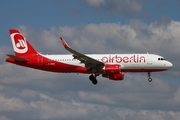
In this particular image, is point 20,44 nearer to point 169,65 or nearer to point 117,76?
point 117,76

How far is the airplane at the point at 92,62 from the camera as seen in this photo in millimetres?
103250

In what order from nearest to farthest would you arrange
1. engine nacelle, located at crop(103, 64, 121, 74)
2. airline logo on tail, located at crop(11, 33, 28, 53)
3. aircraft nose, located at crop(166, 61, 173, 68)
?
engine nacelle, located at crop(103, 64, 121, 74)
aircraft nose, located at crop(166, 61, 173, 68)
airline logo on tail, located at crop(11, 33, 28, 53)

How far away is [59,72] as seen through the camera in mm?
108500

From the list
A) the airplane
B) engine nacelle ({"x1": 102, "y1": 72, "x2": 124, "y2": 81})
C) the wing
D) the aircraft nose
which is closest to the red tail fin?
the airplane

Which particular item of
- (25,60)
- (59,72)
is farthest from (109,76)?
(25,60)

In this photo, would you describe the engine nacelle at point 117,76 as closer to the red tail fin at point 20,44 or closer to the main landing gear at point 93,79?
the main landing gear at point 93,79

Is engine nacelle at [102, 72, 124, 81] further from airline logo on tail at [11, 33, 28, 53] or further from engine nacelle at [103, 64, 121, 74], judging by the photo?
airline logo on tail at [11, 33, 28, 53]

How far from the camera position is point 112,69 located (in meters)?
103

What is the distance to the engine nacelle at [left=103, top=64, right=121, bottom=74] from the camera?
103000mm

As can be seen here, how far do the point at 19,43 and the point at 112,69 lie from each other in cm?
2077

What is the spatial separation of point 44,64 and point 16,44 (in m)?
8.57

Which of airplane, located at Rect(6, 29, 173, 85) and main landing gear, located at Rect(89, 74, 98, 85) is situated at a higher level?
airplane, located at Rect(6, 29, 173, 85)

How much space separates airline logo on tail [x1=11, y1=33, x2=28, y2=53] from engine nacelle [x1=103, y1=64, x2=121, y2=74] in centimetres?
1726

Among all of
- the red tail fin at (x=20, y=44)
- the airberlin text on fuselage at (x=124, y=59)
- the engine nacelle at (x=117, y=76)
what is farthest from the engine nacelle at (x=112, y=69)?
the red tail fin at (x=20, y=44)
